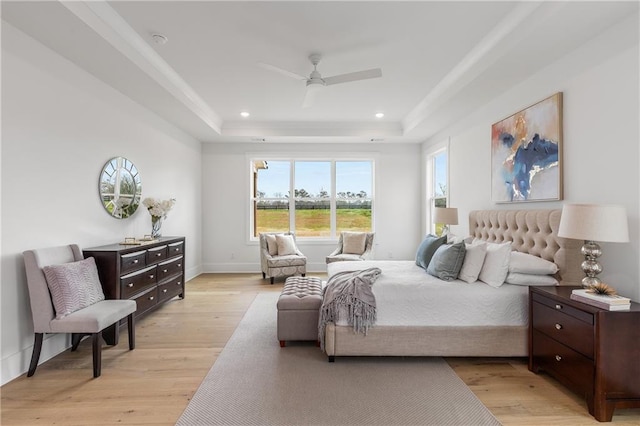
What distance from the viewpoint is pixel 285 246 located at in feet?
19.4

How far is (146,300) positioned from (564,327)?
3.84m

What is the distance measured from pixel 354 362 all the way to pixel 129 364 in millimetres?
1866

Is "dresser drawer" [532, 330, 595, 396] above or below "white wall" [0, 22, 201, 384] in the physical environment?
below

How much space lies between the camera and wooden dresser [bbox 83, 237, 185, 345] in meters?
3.06

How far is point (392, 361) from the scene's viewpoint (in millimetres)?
2740

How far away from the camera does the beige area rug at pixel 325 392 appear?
6.58 feet

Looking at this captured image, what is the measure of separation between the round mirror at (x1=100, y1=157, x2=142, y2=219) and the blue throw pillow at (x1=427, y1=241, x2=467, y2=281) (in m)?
3.55

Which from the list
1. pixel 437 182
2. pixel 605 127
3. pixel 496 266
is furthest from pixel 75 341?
pixel 437 182

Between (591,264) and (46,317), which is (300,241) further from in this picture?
(591,264)

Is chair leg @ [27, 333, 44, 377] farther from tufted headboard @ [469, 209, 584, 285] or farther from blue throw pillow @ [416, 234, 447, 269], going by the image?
tufted headboard @ [469, 209, 584, 285]

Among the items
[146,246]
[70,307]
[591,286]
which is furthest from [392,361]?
[146,246]

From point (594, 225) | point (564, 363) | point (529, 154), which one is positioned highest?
point (529, 154)

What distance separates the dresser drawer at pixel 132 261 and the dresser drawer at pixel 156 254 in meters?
0.09

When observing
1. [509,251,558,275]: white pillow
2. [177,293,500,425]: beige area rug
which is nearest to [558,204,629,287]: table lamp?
[509,251,558,275]: white pillow
